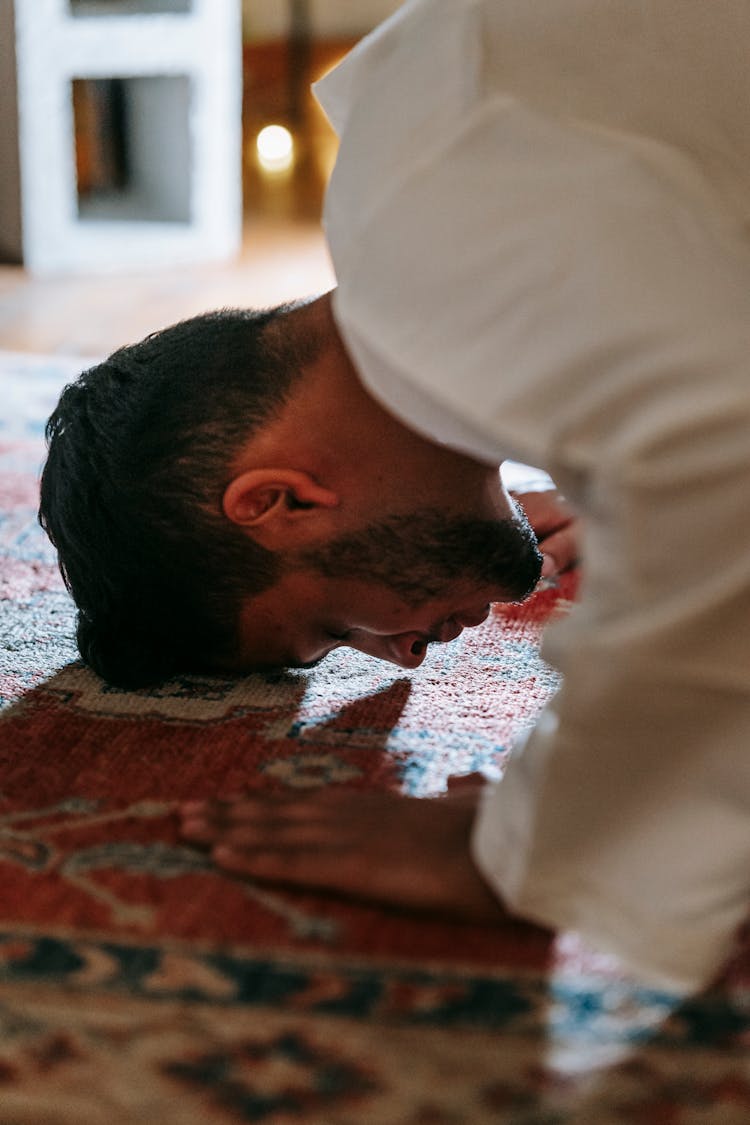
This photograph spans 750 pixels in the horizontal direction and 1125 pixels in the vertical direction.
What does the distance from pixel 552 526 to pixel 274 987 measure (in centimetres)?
72

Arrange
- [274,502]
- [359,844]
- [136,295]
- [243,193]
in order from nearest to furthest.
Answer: [359,844] < [274,502] < [136,295] < [243,193]

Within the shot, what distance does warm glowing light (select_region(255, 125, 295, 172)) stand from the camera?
13.9 feet

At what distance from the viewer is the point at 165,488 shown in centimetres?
96

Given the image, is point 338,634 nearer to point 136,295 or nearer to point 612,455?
Result: point 612,455

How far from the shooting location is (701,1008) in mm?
690

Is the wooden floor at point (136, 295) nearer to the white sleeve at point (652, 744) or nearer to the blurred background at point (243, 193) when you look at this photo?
the blurred background at point (243, 193)

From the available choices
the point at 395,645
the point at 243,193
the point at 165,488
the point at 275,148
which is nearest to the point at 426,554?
the point at 395,645

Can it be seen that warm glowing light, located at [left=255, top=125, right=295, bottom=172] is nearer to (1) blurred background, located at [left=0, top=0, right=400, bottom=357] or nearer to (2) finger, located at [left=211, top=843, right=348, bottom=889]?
(1) blurred background, located at [left=0, top=0, right=400, bottom=357]

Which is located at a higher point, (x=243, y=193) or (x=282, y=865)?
(x=243, y=193)

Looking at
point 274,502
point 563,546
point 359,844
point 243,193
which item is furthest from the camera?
point 243,193

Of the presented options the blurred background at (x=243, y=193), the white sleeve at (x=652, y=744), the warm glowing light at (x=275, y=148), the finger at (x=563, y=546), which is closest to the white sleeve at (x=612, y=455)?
the white sleeve at (x=652, y=744)

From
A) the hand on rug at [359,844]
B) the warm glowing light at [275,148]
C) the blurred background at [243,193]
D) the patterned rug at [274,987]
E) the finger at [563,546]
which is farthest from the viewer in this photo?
the warm glowing light at [275,148]

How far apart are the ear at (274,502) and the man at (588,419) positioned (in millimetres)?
176

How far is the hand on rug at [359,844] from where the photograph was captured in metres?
0.74
